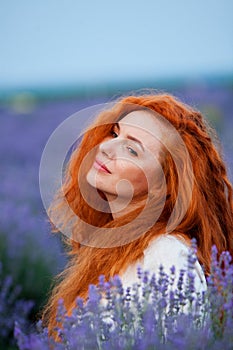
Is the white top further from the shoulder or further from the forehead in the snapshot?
the forehead

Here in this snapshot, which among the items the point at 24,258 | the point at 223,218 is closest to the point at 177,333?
the point at 223,218

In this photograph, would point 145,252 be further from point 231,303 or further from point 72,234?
point 72,234

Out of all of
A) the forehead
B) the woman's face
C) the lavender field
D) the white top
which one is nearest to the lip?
the woman's face

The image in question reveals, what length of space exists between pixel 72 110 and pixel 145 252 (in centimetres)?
985

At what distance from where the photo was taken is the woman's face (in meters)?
2.03

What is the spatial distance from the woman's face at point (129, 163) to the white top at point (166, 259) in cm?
20

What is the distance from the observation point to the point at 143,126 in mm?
2107

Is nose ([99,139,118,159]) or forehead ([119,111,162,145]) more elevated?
forehead ([119,111,162,145])

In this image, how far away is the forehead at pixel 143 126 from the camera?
207cm

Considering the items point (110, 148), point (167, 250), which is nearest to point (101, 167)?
point (110, 148)

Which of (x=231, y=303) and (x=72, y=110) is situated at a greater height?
(x=231, y=303)

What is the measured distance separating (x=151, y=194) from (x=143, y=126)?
22 centimetres

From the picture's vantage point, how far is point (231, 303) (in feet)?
5.24

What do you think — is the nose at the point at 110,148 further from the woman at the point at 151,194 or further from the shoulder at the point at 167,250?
the shoulder at the point at 167,250
